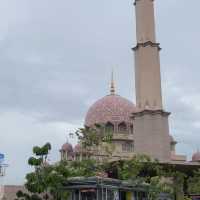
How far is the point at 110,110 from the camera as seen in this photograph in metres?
58.2

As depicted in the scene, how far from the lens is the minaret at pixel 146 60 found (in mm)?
43719

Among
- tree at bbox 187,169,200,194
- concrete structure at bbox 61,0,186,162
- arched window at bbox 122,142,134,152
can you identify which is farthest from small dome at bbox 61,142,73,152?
tree at bbox 187,169,200,194

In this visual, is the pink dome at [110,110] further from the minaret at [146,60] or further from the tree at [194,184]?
the tree at [194,184]

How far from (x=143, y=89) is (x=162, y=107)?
251 cm

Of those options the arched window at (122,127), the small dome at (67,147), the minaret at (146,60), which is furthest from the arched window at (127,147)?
the minaret at (146,60)

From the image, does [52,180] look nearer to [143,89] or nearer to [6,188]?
[6,188]

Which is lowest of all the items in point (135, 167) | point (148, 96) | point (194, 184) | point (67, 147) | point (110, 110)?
point (194, 184)

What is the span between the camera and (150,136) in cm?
4309

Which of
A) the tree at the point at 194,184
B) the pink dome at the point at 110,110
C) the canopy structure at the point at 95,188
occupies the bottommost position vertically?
the canopy structure at the point at 95,188

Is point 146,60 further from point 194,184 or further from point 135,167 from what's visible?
point 135,167

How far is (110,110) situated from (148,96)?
14.8m

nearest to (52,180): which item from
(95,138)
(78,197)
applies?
(78,197)

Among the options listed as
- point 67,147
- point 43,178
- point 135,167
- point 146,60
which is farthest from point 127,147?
point 43,178

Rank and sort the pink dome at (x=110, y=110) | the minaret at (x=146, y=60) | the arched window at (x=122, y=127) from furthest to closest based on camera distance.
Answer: the arched window at (x=122, y=127), the pink dome at (x=110, y=110), the minaret at (x=146, y=60)
